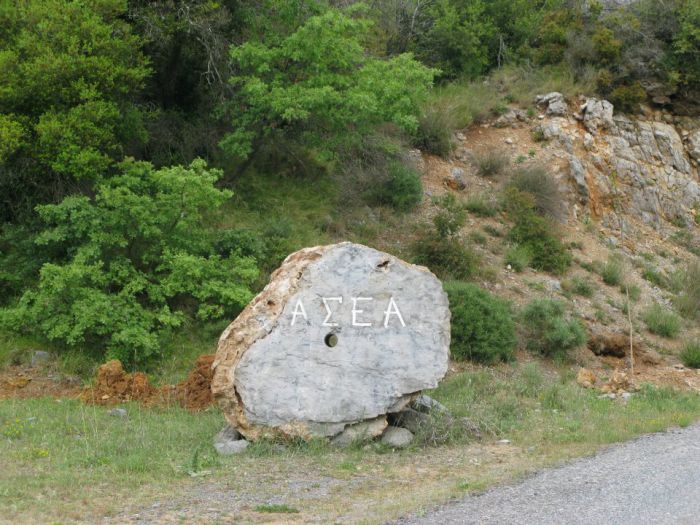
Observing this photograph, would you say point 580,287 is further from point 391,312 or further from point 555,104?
point 391,312

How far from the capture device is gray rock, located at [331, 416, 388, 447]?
9000 millimetres

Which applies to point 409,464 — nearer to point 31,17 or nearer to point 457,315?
point 457,315

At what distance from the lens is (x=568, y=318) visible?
16484 mm

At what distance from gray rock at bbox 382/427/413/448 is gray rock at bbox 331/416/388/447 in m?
0.11

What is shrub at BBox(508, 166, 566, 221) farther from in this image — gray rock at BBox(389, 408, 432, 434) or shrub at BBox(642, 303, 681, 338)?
gray rock at BBox(389, 408, 432, 434)

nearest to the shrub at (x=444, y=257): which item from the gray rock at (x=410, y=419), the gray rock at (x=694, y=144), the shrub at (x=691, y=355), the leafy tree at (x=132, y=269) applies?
the shrub at (x=691, y=355)

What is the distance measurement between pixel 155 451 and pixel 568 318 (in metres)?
10.3

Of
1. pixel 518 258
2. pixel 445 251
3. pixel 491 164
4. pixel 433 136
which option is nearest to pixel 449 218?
pixel 445 251

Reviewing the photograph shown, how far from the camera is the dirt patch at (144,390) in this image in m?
11.2

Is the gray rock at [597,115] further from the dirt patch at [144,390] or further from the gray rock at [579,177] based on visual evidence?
the dirt patch at [144,390]

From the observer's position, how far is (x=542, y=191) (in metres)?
21.1

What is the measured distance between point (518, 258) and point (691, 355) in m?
4.29

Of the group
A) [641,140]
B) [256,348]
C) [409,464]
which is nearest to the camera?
[409,464]

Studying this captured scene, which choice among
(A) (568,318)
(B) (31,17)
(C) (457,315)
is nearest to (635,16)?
(A) (568,318)
